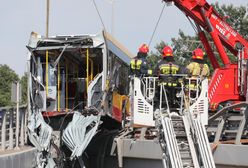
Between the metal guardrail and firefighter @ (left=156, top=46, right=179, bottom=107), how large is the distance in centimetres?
409

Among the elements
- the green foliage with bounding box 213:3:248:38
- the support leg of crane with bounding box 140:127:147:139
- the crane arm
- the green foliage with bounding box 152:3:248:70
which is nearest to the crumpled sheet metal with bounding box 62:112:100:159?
the support leg of crane with bounding box 140:127:147:139

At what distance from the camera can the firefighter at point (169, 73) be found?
35.2ft

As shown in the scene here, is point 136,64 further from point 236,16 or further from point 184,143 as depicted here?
point 236,16

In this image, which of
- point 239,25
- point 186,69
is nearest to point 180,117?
point 186,69

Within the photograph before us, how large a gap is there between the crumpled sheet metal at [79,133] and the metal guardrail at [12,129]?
2007mm

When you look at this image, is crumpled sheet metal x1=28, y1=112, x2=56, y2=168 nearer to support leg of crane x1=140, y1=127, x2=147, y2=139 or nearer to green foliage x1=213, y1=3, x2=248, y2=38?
support leg of crane x1=140, y1=127, x2=147, y2=139

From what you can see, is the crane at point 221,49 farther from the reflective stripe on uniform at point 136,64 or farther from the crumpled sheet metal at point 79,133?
the crumpled sheet metal at point 79,133

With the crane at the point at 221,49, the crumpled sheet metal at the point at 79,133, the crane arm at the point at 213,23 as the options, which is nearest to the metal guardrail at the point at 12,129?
the crumpled sheet metal at the point at 79,133

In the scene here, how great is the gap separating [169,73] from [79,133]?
2304 millimetres

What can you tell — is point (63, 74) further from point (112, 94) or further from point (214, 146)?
point (214, 146)

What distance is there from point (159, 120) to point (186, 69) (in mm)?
2207

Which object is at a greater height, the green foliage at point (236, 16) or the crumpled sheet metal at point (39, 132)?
the green foliage at point (236, 16)

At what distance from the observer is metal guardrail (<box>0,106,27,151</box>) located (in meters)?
12.5

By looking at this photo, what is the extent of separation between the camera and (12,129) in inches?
501
